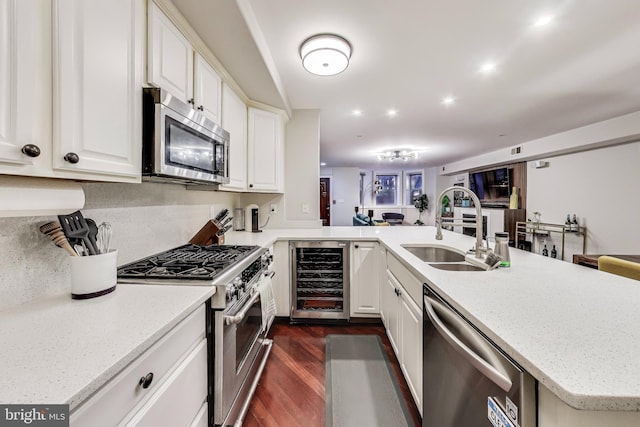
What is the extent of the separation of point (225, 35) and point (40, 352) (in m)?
1.77

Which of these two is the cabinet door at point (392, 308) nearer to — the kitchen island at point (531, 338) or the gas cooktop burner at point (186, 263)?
the kitchen island at point (531, 338)

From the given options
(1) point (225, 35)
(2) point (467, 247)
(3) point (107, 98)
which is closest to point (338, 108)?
(1) point (225, 35)

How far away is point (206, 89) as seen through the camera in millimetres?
1765

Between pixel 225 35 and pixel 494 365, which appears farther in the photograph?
pixel 225 35

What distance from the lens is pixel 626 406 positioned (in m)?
0.49

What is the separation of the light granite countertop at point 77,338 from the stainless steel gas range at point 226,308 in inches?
4.5

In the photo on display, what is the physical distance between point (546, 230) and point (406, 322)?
17.4 feet

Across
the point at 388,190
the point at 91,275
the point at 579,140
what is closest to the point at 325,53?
the point at 91,275

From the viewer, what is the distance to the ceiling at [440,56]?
1.59 metres

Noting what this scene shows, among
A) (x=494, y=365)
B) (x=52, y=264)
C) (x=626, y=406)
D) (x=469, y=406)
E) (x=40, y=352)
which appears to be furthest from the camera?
(x=52, y=264)

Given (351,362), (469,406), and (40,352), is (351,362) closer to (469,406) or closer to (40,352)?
(469,406)

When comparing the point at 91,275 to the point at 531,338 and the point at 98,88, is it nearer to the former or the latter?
the point at 98,88

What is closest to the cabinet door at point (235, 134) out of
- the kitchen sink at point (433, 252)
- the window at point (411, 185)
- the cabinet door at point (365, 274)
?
the cabinet door at point (365, 274)

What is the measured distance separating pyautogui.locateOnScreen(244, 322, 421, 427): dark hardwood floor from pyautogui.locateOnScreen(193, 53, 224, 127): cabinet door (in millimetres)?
1904
